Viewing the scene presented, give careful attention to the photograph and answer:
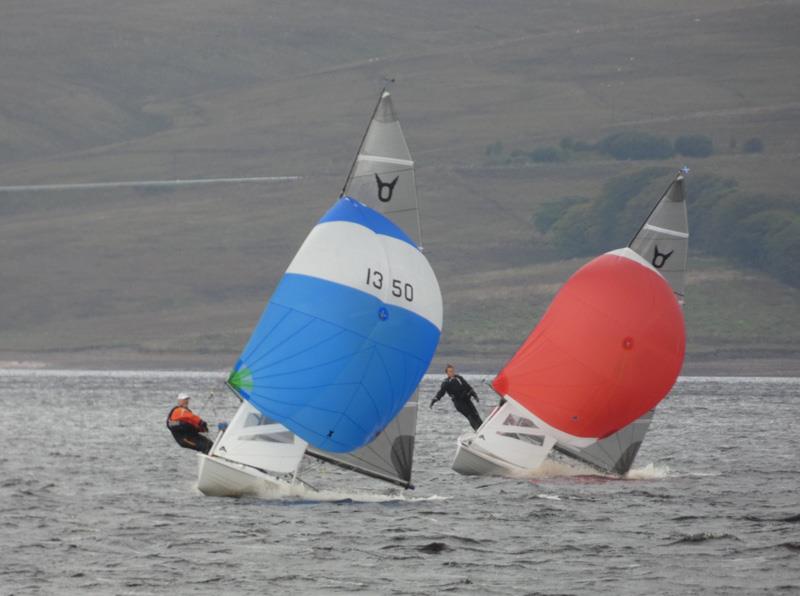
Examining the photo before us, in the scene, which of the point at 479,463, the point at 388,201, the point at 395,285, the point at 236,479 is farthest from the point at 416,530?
the point at 479,463

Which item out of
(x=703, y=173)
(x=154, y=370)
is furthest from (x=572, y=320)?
(x=703, y=173)

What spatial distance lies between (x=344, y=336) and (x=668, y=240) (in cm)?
1015

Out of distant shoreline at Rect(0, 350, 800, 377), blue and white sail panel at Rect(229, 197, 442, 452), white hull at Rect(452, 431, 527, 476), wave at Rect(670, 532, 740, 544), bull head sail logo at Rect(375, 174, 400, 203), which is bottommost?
distant shoreline at Rect(0, 350, 800, 377)

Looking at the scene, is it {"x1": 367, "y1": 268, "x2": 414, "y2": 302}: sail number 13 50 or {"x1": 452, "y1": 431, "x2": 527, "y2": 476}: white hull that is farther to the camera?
{"x1": 452, "y1": 431, "x2": 527, "y2": 476}: white hull

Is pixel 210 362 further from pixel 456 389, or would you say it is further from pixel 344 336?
pixel 344 336

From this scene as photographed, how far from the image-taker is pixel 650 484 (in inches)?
1529

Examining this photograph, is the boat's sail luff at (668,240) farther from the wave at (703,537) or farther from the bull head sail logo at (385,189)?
the wave at (703,537)

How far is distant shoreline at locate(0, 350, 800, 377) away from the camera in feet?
427

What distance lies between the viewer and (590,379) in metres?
39.7

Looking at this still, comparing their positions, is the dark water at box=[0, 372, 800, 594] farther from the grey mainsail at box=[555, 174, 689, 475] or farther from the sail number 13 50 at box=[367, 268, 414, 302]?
the sail number 13 50 at box=[367, 268, 414, 302]

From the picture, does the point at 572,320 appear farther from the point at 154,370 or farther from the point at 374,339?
the point at 154,370

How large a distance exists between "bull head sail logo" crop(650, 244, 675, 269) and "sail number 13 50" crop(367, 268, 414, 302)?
851cm

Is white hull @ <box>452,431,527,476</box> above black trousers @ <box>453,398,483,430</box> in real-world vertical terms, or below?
below

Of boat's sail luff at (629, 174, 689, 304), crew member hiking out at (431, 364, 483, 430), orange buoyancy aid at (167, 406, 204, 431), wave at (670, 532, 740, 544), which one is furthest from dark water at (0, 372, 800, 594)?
boat's sail luff at (629, 174, 689, 304)
